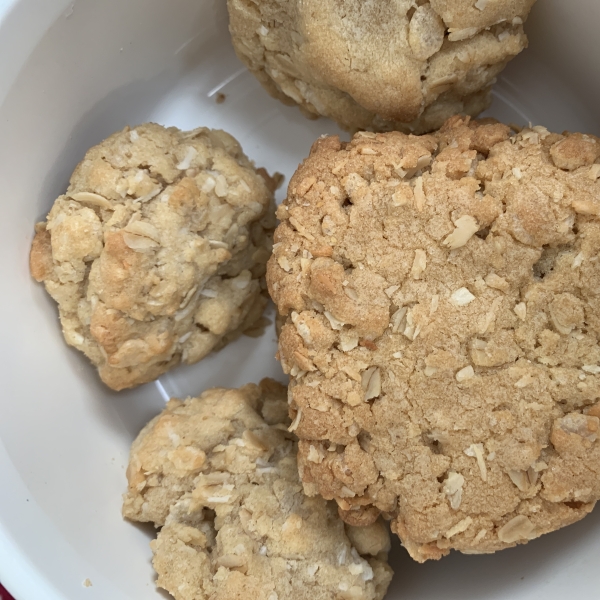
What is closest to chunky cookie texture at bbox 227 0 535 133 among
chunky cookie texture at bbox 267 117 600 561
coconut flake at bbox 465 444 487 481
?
chunky cookie texture at bbox 267 117 600 561

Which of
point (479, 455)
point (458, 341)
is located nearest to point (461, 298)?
point (458, 341)

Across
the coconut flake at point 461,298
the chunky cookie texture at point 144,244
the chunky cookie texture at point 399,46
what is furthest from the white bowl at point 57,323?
the coconut flake at point 461,298

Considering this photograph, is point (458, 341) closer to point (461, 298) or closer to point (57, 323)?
point (461, 298)

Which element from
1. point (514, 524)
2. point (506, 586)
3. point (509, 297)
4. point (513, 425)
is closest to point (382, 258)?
point (509, 297)

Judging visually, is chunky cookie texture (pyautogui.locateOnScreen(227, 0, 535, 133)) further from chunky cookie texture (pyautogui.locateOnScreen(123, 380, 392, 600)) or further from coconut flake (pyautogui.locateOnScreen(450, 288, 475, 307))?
chunky cookie texture (pyautogui.locateOnScreen(123, 380, 392, 600))

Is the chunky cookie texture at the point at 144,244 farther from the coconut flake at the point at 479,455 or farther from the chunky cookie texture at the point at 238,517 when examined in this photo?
the coconut flake at the point at 479,455

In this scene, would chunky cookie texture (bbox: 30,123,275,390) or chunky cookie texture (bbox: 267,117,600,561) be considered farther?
chunky cookie texture (bbox: 30,123,275,390)

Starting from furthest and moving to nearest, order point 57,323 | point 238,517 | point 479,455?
1. point 57,323
2. point 238,517
3. point 479,455
